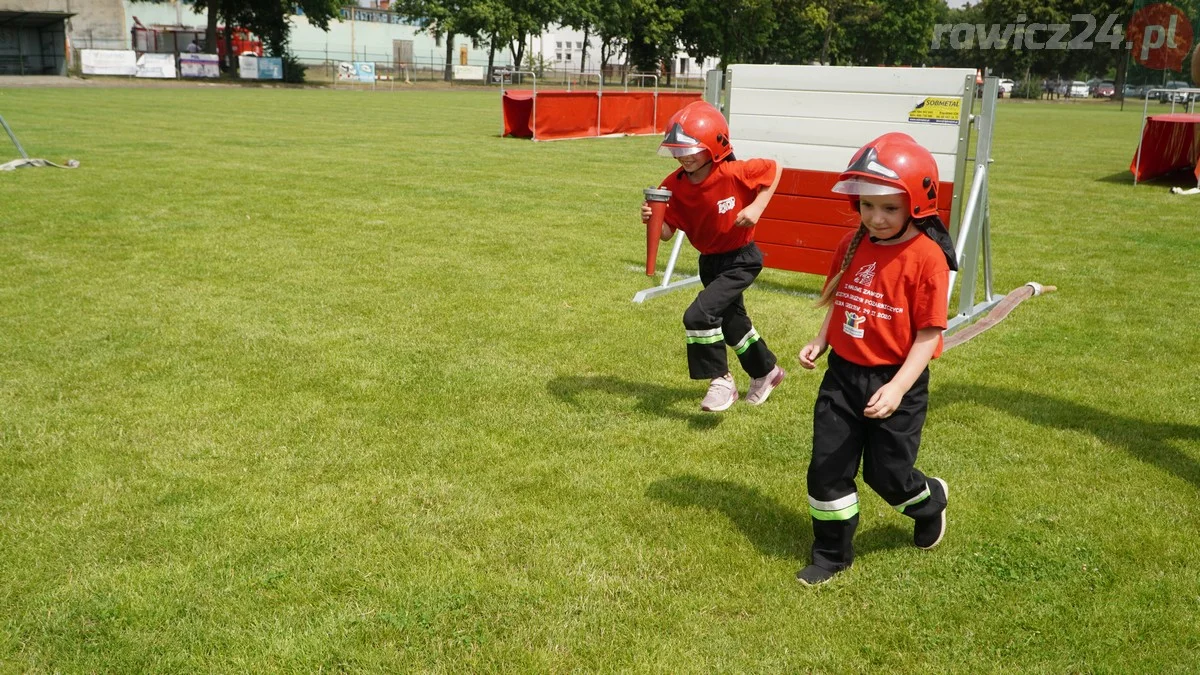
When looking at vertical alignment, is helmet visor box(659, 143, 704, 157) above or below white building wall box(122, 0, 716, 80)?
below

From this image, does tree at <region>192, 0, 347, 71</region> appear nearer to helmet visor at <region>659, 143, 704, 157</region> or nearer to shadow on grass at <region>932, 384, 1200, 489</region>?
helmet visor at <region>659, 143, 704, 157</region>

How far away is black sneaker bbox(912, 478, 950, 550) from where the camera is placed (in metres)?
4.15

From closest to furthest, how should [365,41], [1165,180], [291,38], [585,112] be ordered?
[1165,180]
[585,112]
[291,38]
[365,41]

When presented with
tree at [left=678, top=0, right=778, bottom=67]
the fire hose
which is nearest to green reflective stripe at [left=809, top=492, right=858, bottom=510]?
the fire hose

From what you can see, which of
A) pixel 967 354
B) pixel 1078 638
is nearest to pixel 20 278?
pixel 967 354

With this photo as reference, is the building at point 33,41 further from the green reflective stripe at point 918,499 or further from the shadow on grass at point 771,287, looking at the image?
the green reflective stripe at point 918,499

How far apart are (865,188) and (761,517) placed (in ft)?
5.43

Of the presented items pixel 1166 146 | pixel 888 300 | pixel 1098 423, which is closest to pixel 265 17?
pixel 1166 146

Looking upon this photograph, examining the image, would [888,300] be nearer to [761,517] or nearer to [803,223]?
[761,517]

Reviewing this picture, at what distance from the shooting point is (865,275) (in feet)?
12.6

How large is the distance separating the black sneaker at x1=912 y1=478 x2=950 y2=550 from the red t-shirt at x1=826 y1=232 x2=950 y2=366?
0.67 metres

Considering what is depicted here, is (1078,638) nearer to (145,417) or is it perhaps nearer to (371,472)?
(371,472)

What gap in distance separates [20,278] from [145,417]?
4.06 metres

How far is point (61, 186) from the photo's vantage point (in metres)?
13.9
